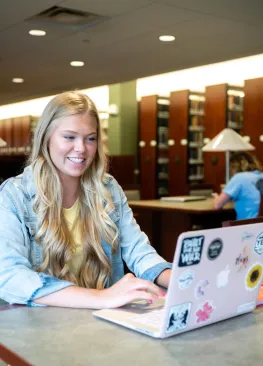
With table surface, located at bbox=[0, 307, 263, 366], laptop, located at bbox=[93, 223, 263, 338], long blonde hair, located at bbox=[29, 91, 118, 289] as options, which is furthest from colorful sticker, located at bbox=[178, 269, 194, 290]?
long blonde hair, located at bbox=[29, 91, 118, 289]

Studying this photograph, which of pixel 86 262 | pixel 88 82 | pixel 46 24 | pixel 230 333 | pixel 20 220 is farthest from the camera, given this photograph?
pixel 88 82

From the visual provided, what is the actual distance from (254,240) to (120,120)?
30.9 ft

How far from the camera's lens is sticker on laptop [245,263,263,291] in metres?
1.21

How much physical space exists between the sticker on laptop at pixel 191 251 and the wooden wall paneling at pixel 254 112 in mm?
7122

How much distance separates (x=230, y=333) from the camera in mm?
1136

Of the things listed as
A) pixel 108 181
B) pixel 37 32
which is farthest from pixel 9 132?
pixel 108 181

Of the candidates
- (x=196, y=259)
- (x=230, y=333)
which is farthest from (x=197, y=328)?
(x=196, y=259)

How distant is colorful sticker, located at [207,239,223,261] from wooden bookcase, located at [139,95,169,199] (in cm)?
888

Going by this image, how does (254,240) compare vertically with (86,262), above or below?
above

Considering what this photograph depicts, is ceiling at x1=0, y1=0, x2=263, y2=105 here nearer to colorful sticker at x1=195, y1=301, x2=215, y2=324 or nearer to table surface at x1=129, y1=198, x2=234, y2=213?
table surface at x1=129, y1=198, x2=234, y2=213

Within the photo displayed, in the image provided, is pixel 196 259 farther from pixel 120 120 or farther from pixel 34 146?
pixel 120 120

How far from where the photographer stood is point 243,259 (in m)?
1.17

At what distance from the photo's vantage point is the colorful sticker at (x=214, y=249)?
3.49 feet

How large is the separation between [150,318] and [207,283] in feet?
0.59
